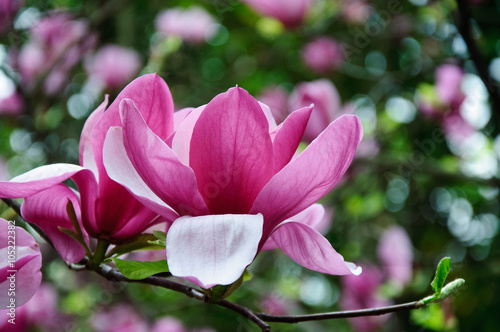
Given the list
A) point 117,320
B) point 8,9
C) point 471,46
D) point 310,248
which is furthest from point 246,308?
point 117,320

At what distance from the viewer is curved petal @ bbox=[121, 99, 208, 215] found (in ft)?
1.33

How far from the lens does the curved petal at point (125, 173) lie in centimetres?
42

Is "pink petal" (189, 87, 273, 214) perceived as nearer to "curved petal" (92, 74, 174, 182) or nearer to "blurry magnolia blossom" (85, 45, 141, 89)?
"curved petal" (92, 74, 174, 182)

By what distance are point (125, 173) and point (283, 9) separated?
1509 mm

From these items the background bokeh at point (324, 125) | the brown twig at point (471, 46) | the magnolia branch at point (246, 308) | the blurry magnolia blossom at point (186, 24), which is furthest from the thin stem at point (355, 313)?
the blurry magnolia blossom at point (186, 24)

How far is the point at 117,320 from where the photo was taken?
6.19 ft

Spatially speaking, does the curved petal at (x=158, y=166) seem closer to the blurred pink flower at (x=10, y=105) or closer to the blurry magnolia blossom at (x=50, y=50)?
the blurry magnolia blossom at (x=50, y=50)

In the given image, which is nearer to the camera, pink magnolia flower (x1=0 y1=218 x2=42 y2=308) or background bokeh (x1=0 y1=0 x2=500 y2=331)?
pink magnolia flower (x1=0 y1=218 x2=42 y2=308)

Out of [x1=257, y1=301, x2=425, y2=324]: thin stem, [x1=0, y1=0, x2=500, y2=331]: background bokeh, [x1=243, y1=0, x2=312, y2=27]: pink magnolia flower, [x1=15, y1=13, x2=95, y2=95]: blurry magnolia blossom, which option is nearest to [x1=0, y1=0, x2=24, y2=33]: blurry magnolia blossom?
[x1=0, y1=0, x2=500, y2=331]: background bokeh

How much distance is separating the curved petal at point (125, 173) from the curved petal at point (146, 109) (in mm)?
35

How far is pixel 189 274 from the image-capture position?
1.18 feet

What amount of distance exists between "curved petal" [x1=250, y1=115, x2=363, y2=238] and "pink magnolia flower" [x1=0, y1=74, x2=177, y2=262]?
117 mm

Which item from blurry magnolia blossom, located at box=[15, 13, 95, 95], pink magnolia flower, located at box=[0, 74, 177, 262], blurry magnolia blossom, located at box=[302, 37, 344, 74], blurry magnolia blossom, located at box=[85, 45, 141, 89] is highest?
pink magnolia flower, located at box=[0, 74, 177, 262]

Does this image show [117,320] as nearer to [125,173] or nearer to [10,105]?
[10,105]
